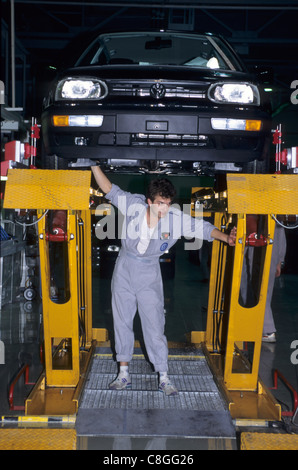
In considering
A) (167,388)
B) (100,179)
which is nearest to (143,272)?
(100,179)

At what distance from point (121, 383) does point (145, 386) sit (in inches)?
7.9

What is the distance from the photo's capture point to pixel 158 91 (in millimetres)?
3219

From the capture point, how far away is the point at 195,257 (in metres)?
12.4

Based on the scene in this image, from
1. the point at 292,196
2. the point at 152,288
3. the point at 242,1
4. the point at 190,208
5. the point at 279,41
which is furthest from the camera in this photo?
the point at 279,41

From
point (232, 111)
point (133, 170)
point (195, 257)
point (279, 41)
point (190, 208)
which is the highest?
point (279, 41)

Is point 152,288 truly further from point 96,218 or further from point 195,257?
point 195,257

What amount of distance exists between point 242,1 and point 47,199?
660 centimetres

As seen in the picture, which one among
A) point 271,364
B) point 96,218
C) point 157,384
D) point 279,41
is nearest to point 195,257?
point 96,218

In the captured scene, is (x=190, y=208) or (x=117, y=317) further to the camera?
(x=190, y=208)

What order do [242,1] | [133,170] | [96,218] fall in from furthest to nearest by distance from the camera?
[96,218] < [242,1] < [133,170]

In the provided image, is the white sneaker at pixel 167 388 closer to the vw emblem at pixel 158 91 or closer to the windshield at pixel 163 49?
the vw emblem at pixel 158 91

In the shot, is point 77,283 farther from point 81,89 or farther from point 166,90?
point 166,90

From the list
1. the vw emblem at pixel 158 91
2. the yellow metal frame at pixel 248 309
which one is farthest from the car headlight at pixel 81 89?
the yellow metal frame at pixel 248 309

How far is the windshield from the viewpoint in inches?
162
